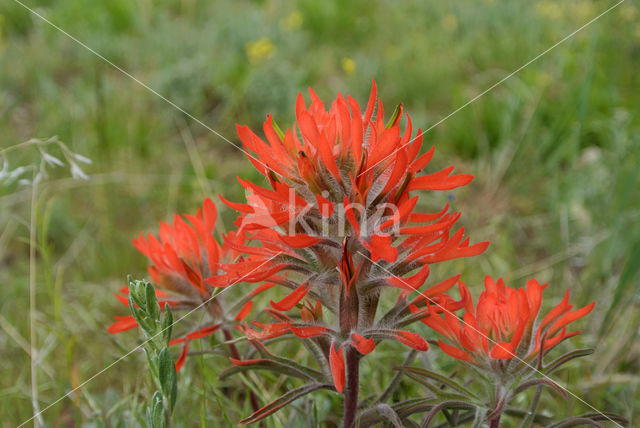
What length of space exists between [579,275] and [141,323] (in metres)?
1.68

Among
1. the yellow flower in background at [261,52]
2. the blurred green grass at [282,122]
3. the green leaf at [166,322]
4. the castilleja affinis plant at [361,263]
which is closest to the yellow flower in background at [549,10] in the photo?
the blurred green grass at [282,122]

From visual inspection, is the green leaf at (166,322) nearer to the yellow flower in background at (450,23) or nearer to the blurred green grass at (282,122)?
the blurred green grass at (282,122)

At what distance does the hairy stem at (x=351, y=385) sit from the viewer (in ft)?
3.49

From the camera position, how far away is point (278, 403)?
1.05 meters

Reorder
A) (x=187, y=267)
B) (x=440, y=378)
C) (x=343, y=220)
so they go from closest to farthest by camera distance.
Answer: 1. (x=343, y=220)
2. (x=440, y=378)
3. (x=187, y=267)

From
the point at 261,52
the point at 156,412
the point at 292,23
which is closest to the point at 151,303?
the point at 156,412

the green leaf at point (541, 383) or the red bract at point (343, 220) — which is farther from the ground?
the red bract at point (343, 220)

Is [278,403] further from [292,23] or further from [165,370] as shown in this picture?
[292,23]

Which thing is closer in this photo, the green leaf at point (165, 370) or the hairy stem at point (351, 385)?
the green leaf at point (165, 370)

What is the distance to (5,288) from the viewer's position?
2307mm

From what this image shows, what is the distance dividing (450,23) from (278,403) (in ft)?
11.8

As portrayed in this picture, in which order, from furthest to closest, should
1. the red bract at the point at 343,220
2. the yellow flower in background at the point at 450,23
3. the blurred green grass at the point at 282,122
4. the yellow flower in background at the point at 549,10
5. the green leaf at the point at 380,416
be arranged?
the yellow flower in background at the point at 450,23 → the yellow flower in background at the point at 549,10 → the blurred green grass at the point at 282,122 → the green leaf at the point at 380,416 → the red bract at the point at 343,220

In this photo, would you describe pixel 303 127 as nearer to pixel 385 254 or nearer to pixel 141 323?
pixel 385 254

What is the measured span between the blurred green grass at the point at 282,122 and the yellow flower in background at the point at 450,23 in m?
0.02
